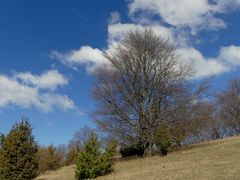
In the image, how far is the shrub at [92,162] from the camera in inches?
748

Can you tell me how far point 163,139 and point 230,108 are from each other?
48813 millimetres

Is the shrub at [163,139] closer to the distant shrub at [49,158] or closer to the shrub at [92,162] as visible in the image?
the shrub at [92,162]

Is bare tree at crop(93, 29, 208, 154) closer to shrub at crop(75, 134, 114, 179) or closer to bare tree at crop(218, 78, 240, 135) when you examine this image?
shrub at crop(75, 134, 114, 179)

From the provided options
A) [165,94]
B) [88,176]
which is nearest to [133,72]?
[165,94]

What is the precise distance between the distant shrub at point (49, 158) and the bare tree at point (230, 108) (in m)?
43.4

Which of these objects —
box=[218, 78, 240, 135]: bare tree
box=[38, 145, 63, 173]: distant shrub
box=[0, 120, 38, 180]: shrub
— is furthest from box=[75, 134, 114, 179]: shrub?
box=[218, 78, 240, 135]: bare tree

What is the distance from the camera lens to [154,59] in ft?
100

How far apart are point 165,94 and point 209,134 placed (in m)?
44.0

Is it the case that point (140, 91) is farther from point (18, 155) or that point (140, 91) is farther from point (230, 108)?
point (230, 108)

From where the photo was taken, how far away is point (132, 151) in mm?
32875

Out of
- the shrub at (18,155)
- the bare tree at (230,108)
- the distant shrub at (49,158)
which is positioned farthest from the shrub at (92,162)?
the bare tree at (230,108)

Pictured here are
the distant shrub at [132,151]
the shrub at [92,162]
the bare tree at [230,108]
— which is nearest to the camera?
the shrub at [92,162]

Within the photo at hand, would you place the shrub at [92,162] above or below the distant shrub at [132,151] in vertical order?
below

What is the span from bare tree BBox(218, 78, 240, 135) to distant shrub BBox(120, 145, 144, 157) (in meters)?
43.1
